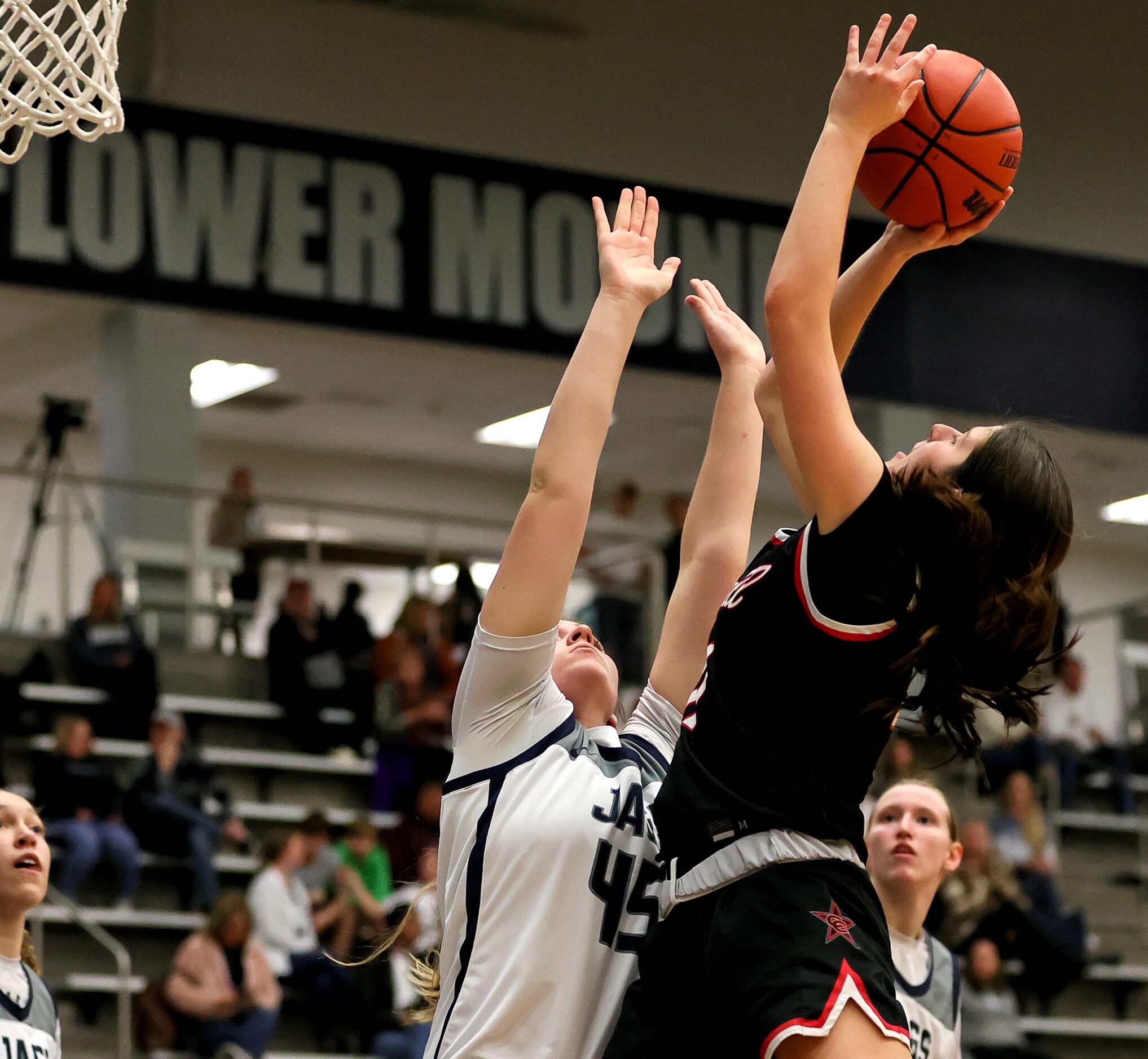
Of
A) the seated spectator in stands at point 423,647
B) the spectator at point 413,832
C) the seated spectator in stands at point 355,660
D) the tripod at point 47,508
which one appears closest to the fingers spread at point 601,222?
the spectator at point 413,832

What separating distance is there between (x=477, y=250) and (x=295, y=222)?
1.00 metres

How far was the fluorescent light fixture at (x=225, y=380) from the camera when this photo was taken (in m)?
16.2

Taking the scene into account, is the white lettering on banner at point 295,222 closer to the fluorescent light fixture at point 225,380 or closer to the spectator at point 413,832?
the spectator at point 413,832

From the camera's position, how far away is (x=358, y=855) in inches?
450

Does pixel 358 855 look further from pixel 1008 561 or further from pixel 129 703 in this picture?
pixel 1008 561

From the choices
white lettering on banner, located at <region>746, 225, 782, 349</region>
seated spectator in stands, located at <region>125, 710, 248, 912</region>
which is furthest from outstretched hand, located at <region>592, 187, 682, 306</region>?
seated spectator in stands, located at <region>125, 710, 248, 912</region>

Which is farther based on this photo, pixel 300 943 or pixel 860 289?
pixel 300 943

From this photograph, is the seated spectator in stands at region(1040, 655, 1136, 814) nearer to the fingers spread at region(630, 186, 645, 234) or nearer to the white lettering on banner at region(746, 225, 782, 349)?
the white lettering on banner at region(746, 225, 782, 349)

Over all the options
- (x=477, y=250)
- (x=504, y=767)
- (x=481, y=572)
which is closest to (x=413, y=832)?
(x=481, y=572)

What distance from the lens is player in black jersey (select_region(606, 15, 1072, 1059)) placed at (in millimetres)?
2352

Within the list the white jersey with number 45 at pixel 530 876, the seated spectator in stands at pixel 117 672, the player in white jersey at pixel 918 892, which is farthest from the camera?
the seated spectator in stands at pixel 117 672

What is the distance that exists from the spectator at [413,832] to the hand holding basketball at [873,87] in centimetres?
872

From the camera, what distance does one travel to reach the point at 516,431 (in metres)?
18.0

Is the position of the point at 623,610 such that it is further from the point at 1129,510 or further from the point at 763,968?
the point at 763,968
